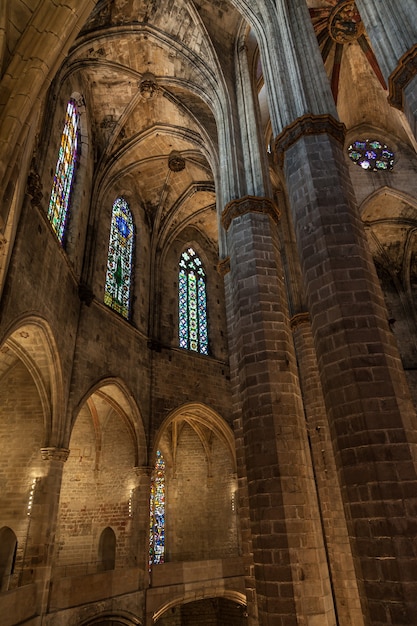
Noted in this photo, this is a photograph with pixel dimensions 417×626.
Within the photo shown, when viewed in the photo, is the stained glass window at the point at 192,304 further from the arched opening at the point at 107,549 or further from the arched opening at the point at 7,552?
the arched opening at the point at 7,552

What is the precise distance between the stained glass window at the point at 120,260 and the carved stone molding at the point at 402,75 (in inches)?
388

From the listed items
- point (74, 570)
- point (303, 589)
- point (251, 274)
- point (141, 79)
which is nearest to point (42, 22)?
point (251, 274)

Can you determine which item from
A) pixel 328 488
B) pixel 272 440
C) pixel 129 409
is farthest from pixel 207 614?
pixel 272 440

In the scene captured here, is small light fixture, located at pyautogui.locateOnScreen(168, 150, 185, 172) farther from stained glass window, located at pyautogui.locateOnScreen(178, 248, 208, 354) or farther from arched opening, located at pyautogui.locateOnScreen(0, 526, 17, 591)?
arched opening, located at pyautogui.locateOnScreen(0, 526, 17, 591)

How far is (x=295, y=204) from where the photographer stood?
6.63 meters

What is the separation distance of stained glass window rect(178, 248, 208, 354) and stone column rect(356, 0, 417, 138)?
11745mm

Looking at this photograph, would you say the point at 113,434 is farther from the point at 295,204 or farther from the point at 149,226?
the point at 295,204

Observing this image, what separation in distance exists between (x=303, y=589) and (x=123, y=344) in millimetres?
8958

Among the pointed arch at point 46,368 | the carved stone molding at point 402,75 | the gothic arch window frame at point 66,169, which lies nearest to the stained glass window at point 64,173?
the gothic arch window frame at point 66,169

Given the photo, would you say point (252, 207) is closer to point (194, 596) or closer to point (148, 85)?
point (148, 85)

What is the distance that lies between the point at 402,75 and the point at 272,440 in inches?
208

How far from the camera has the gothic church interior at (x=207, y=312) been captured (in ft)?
16.7

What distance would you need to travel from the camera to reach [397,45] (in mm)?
5895

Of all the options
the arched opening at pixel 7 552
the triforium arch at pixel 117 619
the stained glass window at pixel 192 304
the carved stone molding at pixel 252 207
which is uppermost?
the stained glass window at pixel 192 304
